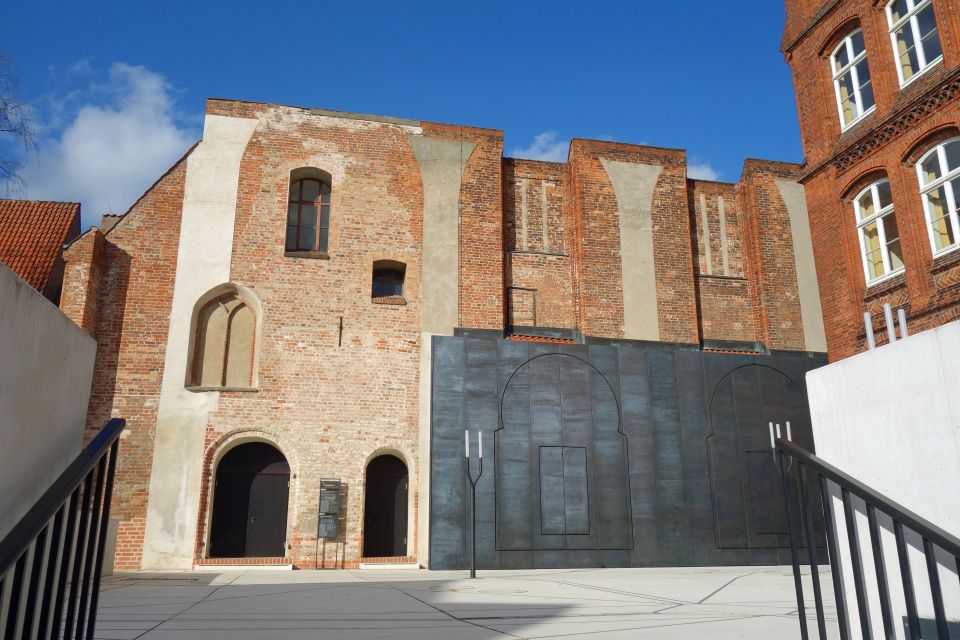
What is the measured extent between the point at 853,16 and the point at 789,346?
759 centimetres

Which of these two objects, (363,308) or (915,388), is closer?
(915,388)

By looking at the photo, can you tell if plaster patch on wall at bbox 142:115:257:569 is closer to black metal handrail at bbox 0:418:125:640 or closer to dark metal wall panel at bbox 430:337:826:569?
dark metal wall panel at bbox 430:337:826:569

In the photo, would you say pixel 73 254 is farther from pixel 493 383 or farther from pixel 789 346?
pixel 789 346

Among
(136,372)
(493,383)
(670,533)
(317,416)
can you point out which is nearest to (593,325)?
(493,383)


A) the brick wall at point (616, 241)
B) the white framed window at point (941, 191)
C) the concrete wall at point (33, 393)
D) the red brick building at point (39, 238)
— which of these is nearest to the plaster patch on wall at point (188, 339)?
the red brick building at point (39, 238)

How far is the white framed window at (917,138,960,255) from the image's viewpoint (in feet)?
35.1

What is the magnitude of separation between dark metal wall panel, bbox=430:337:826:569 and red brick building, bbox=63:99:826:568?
534mm

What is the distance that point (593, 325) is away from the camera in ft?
53.9

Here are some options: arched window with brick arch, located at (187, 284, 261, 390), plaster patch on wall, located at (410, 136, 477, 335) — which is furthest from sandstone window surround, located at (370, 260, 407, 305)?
arched window with brick arch, located at (187, 284, 261, 390)

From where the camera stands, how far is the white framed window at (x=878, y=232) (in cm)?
1195

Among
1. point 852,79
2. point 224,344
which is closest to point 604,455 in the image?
point 224,344

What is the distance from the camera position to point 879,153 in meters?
11.9

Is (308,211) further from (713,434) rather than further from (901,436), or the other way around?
(901,436)

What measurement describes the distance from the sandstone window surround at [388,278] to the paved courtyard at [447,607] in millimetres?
6675
